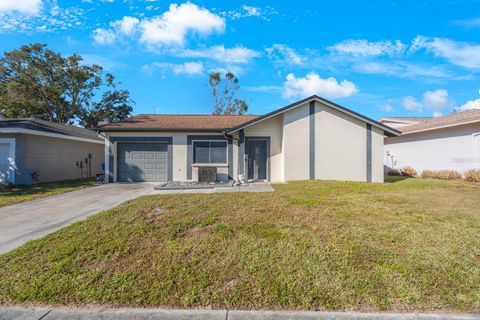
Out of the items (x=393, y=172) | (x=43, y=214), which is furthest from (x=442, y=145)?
(x=43, y=214)

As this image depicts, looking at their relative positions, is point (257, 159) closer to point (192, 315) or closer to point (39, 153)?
point (192, 315)

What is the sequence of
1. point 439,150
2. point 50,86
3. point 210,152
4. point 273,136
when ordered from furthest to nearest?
point 50,86 → point 439,150 → point 210,152 → point 273,136

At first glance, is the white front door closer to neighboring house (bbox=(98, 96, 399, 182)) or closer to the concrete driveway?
neighboring house (bbox=(98, 96, 399, 182))

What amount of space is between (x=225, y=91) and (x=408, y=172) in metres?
23.2

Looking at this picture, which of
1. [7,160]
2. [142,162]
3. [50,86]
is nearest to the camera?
[7,160]

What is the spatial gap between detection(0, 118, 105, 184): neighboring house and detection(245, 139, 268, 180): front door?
10.7 meters

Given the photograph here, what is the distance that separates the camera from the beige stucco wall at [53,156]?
12.0 metres

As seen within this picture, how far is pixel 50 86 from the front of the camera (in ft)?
80.9

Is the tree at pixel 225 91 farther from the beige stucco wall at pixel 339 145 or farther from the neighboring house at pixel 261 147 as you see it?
the beige stucco wall at pixel 339 145

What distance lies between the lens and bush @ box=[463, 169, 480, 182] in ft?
36.4

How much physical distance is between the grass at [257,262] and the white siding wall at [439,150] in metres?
9.31

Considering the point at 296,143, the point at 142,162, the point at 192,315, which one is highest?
the point at 296,143

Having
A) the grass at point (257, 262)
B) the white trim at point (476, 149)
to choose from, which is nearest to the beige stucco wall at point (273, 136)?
the grass at point (257, 262)

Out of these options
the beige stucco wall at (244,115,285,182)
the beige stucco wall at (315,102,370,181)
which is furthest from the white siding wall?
the beige stucco wall at (244,115,285,182)
